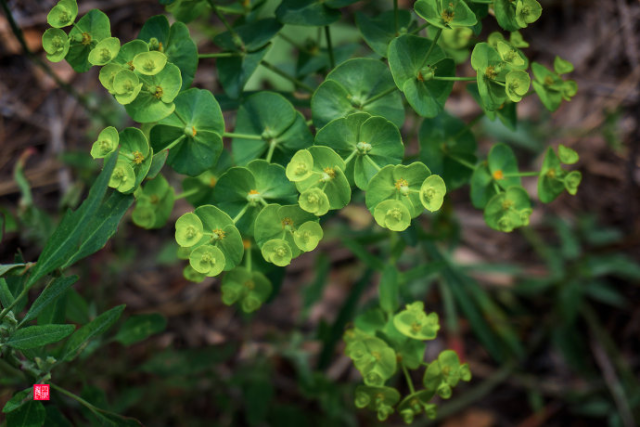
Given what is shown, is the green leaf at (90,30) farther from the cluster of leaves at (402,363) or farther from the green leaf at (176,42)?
the cluster of leaves at (402,363)

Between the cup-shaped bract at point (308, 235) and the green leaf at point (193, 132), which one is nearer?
the cup-shaped bract at point (308, 235)

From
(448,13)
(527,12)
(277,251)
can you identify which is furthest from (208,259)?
(527,12)

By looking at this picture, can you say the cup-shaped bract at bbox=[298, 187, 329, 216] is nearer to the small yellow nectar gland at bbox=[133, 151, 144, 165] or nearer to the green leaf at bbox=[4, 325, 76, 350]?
the small yellow nectar gland at bbox=[133, 151, 144, 165]

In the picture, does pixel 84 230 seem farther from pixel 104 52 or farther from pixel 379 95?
pixel 379 95

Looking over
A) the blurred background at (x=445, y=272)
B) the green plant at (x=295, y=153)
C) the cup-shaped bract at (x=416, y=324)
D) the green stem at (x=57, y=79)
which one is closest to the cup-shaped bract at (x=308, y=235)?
the green plant at (x=295, y=153)

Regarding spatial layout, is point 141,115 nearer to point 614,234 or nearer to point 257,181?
point 257,181

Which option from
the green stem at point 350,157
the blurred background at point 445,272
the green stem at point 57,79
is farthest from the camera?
the blurred background at point 445,272

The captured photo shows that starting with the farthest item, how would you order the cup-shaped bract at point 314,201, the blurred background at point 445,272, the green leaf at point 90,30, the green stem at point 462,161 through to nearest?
the blurred background at point 445,272 < the green stem at point 462,161 < the green leaf at point 90,30 < the cup-shaped bract at point 314,201
